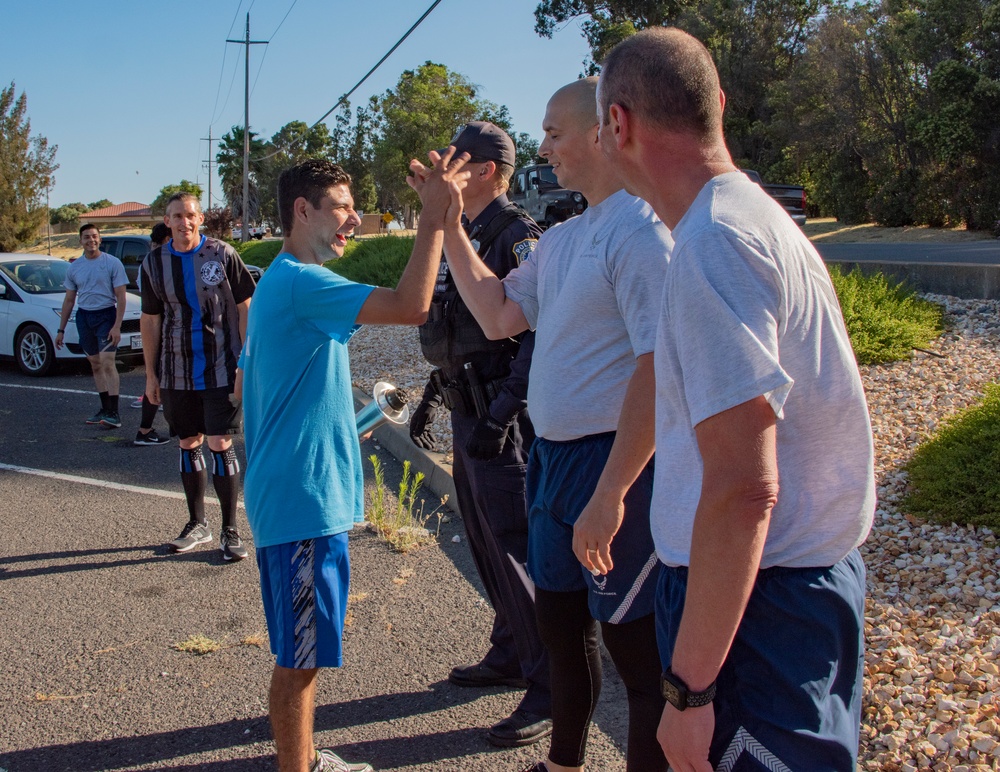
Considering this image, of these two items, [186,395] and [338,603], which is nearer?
[338,603]

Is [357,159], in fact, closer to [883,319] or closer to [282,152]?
[282,152]

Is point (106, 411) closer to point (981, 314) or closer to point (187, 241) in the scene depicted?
point (187, 241)

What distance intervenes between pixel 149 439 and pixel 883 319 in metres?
6.22

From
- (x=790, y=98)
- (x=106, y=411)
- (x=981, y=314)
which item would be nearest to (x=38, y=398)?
(x=106, y=411)

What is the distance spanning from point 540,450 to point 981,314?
6.68 m

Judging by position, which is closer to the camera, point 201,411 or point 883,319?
point 201,411

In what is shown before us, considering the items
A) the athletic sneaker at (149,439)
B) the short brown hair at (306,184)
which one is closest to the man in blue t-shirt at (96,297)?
the athletic sneaker at (149,439)

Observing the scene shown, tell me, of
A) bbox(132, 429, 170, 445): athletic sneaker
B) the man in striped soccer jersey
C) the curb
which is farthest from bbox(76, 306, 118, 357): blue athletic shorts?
the man in striped soccer jersey

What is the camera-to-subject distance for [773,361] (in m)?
1.35

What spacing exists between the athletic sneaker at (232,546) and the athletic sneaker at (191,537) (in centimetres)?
25

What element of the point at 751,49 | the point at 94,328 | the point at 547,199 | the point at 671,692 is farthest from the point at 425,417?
the point at 751,49

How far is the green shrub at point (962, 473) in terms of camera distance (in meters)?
4.33

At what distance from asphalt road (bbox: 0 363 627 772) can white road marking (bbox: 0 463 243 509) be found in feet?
0.70

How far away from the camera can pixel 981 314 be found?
7984mm
